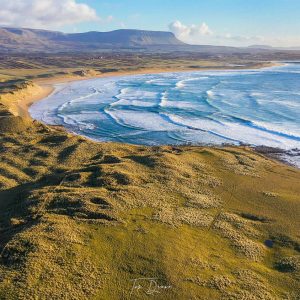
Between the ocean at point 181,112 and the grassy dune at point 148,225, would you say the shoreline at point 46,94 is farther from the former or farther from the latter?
the grassy dune at point 148,225

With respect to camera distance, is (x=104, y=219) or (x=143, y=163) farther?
(x=143, y=163)

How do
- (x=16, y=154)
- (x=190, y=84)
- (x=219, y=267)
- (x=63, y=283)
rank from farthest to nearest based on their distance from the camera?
(x=190, y=84) → (x=16, y=154) → (x=219, y=267) → (x=63, y=283)

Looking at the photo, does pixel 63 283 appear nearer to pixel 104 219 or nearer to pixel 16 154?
pixel 104 219

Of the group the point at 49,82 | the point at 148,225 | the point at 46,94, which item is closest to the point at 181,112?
the point at 46,94

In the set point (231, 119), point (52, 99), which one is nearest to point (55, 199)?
point (231, 119)

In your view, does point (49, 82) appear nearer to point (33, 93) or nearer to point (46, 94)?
point (46, 94)

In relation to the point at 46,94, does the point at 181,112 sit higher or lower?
higher
